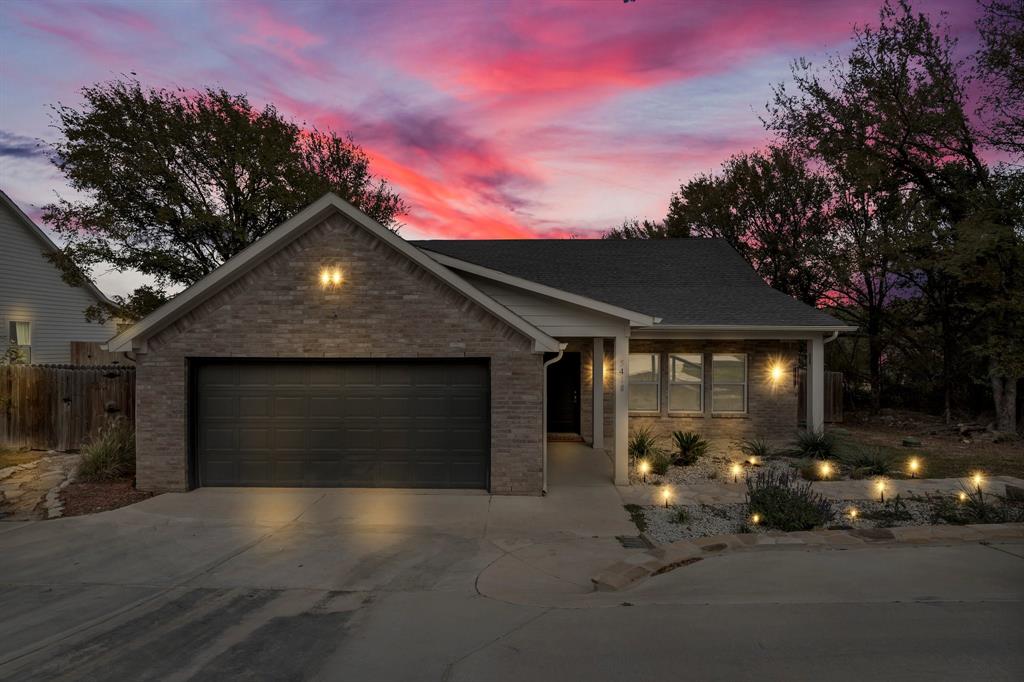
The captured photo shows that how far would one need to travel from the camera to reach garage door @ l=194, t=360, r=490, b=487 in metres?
10.4

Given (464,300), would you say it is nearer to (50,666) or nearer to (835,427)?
(50,666)

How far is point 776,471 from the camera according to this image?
12289 millimetres

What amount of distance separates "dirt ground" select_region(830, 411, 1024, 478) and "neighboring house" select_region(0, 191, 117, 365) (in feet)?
86.7

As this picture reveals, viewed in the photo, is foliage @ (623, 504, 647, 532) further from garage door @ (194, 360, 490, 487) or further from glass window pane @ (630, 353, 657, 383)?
glass window pane @ (630, 353, 657, 383)

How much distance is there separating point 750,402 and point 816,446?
244 centimetres

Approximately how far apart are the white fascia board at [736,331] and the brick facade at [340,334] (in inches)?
216

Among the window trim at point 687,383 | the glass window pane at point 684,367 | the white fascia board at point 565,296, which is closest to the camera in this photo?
the white fascia board at point 565,296

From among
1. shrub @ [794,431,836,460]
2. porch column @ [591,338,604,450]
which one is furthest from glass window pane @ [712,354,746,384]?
porch column @ [591,338,604,450]

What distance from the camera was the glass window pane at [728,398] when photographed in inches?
626

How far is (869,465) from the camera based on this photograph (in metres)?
11.8

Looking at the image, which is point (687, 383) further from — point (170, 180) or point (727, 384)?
point (170, 180)

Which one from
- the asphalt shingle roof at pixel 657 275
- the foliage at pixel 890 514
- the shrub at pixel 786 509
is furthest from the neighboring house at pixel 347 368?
the asphalt shingle roof at pixel 657 275

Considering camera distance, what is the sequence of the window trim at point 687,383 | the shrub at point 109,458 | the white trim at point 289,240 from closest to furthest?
the white trim at point 289,240 → the shrub at point 109,458 → the window trim at point 687,383

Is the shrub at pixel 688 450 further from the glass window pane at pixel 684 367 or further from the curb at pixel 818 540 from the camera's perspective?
the curb at pixel 818 540
